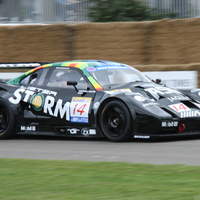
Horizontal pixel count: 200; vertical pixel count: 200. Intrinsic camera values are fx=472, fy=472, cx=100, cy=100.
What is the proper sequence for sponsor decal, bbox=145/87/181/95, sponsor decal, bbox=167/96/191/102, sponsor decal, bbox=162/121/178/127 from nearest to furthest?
sponsor decal, bbox=162/121/178/127 < sponsor decal, bbox=167/96/191/102 < sponsor decal, bbox=145/87/181/95

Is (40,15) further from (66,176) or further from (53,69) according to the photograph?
(66,176)

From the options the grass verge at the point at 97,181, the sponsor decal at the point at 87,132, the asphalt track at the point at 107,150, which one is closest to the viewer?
the grass verge at the point at 97,181

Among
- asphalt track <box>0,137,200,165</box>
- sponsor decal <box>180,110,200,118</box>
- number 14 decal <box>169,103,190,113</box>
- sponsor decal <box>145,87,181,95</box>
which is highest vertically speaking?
sponsor decal <box>145,87,181,95</box>

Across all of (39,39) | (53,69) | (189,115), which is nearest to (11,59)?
(39,39)

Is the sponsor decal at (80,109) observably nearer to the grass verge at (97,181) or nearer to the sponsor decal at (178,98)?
the sponsor decal at (178,98)

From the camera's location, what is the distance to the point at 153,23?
1230 cm

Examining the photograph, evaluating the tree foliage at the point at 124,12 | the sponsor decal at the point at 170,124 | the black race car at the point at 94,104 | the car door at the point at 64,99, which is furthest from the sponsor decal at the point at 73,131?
the tree foliage at the point at 124,12

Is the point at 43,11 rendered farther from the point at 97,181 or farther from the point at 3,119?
the point at 97,181

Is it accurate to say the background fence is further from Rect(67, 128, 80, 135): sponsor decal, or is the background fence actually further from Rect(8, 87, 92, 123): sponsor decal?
Rect(67, 128, 80, 135): sponsor decal

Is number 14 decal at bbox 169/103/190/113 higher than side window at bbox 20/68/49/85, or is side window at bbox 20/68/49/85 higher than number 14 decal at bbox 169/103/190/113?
side window at bbox 20/68/49/85

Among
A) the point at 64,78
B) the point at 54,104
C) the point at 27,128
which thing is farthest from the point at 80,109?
the point at 27,128

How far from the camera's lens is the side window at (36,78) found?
8.64 metres

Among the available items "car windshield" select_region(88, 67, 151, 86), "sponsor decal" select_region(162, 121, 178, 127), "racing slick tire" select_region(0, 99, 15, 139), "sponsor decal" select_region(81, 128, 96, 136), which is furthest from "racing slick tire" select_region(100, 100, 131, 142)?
"racing slick tire" select_region(0, 99, 15, 139)

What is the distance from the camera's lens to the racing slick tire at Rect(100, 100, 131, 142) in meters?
7.20
